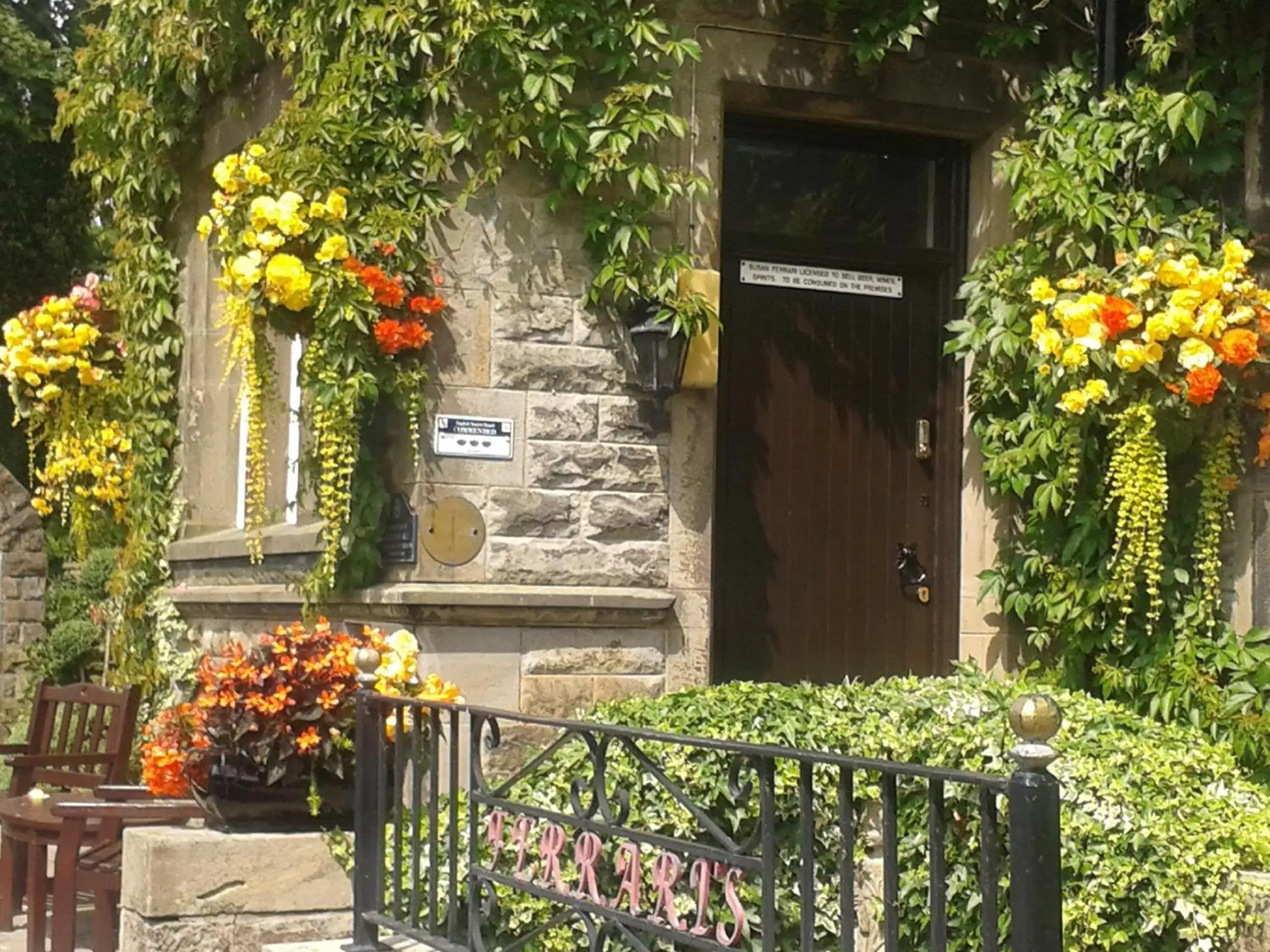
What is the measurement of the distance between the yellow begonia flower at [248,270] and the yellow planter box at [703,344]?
1.55m

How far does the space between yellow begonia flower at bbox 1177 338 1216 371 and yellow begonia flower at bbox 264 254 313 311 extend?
3.00m

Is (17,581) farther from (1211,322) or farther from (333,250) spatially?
(1211,322)

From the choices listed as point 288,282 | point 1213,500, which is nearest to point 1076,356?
point 1213,500

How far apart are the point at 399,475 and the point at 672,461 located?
1.04 metres

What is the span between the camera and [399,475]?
639 centimetres

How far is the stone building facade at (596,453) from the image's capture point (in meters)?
6.35

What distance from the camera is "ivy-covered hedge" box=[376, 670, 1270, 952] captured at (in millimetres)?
4293

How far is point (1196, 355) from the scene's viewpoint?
5770mm

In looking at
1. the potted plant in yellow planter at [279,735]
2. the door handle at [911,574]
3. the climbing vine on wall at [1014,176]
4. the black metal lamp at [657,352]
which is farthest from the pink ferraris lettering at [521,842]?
the door handle at [911,574]

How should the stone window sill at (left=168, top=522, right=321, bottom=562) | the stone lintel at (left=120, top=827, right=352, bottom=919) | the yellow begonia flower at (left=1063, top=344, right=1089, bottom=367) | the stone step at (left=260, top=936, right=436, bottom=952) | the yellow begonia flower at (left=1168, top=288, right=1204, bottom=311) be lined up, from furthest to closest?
the stone window sill at (left=168, top=522, right=321, bottom=562) → the yellow begonia flower at (left=1063, top=344, right=1089, bottom=367) → the yellow begonia flower at (left=1168, top=288, right=1204, bottom=311) → the stone lintel at (left=120, top=827, right=352, bottom=919) → the stone step at (left=260, top=936, right=436, bottom=952)

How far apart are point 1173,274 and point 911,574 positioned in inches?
73.2

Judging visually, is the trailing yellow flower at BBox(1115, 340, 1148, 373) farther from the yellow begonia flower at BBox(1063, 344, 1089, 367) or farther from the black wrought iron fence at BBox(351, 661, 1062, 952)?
the black wrought iron fence at BBox(351, 661, 1062, 952)

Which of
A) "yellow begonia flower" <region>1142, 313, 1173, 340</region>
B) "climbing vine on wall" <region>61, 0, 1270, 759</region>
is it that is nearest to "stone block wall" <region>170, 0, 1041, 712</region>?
"climbing vine on wall" <region>61, 0, 1270, 759</region>

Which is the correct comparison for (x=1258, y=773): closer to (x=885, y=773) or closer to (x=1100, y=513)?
(x=1100, y=513)
